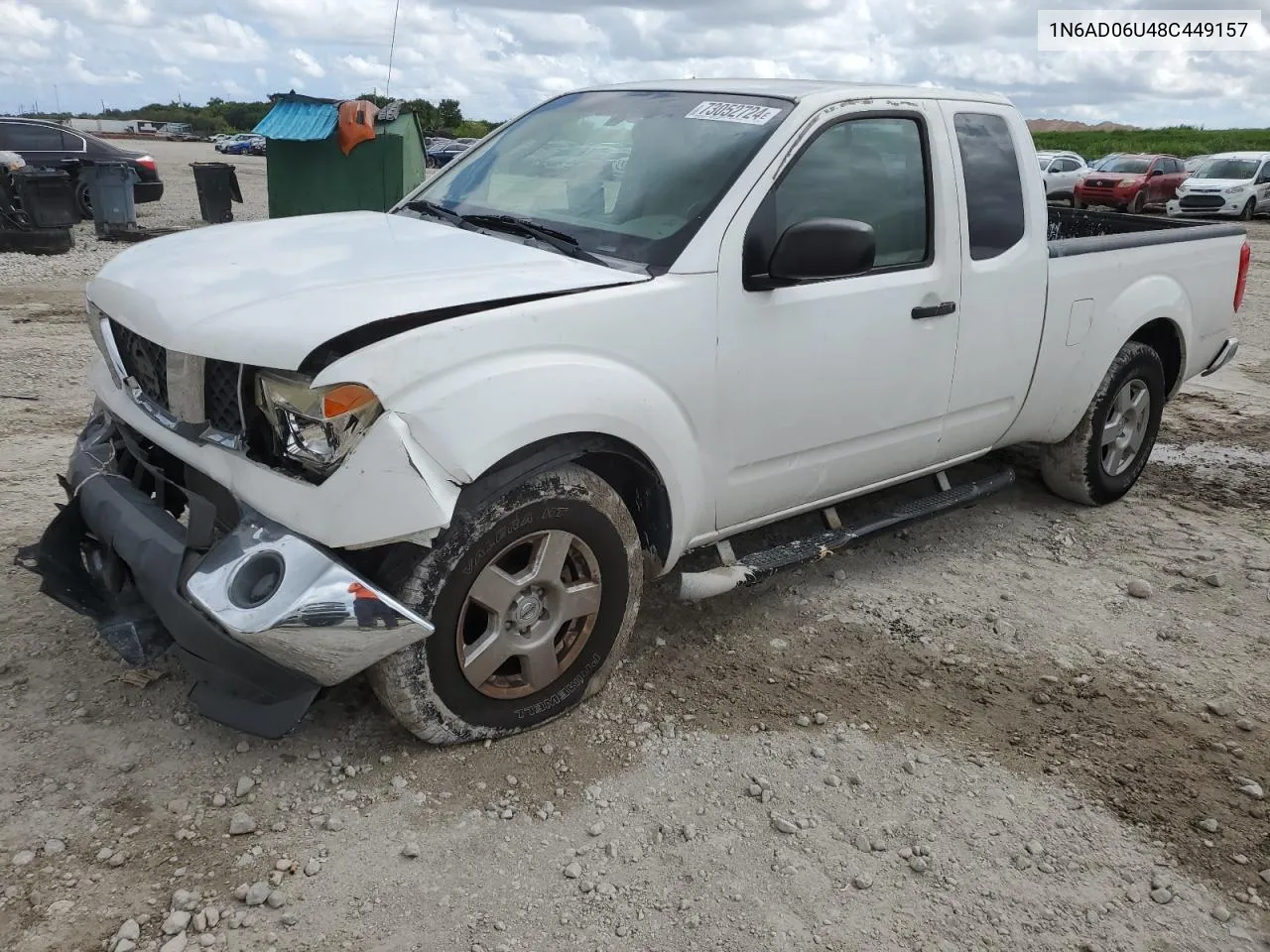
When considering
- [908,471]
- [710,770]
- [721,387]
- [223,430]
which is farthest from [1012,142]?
[223,430]

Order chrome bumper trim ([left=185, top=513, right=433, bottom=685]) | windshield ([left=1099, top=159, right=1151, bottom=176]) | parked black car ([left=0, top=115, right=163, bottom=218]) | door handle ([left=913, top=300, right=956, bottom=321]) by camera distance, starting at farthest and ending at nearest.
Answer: windshield ([left=1099, top=159, right=1151, bottom=176]), parked black car ([left=0, top=115, right=163, bottom=218]), door handle ([left=913, top=300, right=956, bottom=321]), chrome bumper trim ([left=185, top=513, right=433, bottom=685])

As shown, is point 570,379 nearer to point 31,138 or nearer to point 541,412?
point 541,412

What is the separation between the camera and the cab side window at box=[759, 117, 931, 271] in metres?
3.32

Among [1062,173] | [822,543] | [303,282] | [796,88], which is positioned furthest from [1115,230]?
[1062,173]

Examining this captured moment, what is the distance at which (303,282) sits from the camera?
268cm

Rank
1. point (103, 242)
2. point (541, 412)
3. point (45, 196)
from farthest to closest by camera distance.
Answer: point (103, 242) < point (45, 196) < point (541, 412)

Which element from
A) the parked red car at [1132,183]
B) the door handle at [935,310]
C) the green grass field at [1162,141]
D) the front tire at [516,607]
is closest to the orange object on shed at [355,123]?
the door handle at [935,310]

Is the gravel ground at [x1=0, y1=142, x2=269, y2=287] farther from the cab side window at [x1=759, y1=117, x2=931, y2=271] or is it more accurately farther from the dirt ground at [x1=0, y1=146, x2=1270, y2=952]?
the cab side window at [x1=759, y1=117, x2=931, y2=271]

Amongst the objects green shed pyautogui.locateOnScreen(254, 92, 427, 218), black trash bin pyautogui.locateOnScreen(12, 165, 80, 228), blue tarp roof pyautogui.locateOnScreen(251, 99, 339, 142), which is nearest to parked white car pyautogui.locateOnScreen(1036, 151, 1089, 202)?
green shed pyautogui.locateOnScreen(254, 92, 427, 218)

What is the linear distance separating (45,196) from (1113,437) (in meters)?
12.6

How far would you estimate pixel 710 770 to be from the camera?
2971 millimetres

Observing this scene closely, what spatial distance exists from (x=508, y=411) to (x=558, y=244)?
0.81 metres

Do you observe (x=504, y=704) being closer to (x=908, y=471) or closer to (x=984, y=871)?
(x=984, y=871)

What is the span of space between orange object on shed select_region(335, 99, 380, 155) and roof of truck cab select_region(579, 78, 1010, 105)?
31.9 ft
